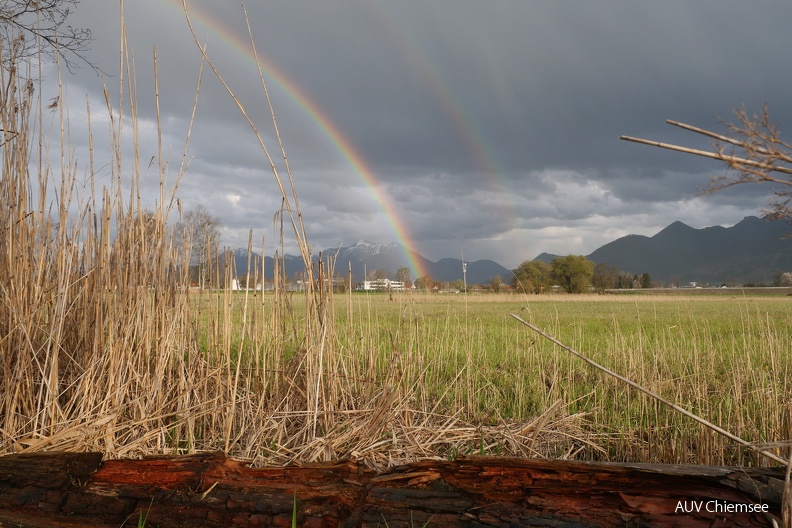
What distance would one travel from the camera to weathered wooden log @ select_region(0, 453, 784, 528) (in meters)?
1.89

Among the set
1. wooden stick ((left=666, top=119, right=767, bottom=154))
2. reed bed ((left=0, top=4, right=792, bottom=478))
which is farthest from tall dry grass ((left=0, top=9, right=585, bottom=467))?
wooden stick ((left=666, top=119, right=767, bottom=154))

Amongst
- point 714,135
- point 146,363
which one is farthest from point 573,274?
point 714,135

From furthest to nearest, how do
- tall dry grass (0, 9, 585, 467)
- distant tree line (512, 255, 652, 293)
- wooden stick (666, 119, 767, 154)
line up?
distant tree line (512, 255, 652, 293)
tall dry grass (0, 9, 585, 467)
wooden stick (666, 119, 767, 154)

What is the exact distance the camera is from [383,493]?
207 centimetres

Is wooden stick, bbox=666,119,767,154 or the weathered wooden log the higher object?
wooden stick, bbox=666,119,767,154

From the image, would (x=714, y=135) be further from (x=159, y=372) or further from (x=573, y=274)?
(x=573, y=274)

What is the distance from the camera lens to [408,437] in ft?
10.1

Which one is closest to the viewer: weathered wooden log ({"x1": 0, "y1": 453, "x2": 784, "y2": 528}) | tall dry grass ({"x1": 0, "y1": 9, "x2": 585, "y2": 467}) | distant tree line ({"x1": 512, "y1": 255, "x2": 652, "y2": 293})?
weathered wooden log ({"x1": 0, "y1": 453, "x2": 784, "y2": 528})

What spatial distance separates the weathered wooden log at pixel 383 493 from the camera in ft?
6.20

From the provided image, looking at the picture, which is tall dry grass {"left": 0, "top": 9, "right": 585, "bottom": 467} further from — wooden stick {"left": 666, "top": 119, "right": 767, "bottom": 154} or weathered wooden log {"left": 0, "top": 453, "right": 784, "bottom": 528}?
wooden stick {"left": 666, "top": 119, "right": 767, "bottom": 154}

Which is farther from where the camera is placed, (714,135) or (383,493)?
(383,493)

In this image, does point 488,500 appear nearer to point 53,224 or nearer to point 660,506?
point 660,506

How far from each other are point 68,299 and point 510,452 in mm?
2982

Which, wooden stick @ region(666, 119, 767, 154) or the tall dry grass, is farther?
the tall dry grass
